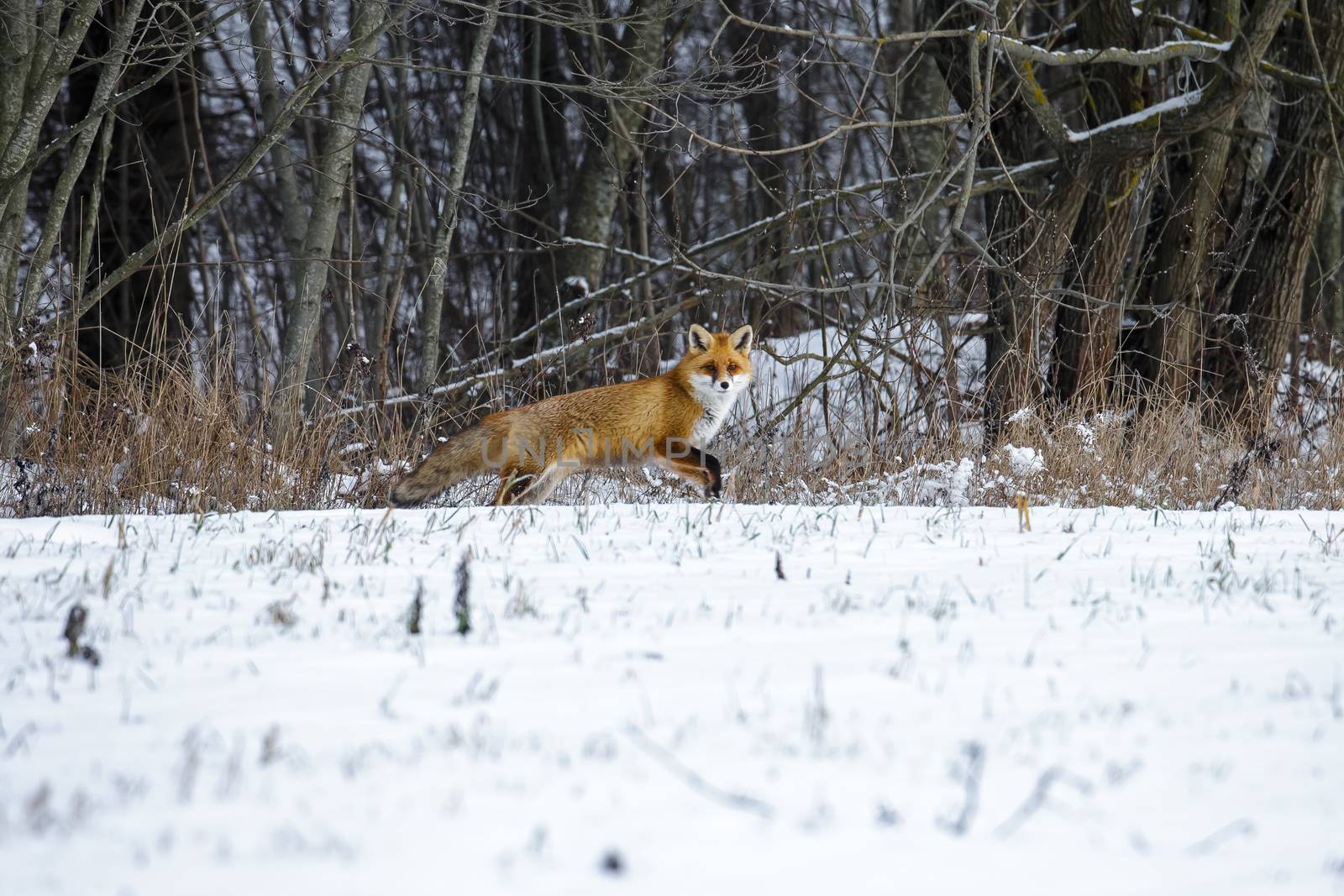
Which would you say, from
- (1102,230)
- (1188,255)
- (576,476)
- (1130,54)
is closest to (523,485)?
(576,476)

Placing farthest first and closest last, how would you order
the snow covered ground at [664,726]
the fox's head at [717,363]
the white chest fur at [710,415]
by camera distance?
1. the white chest fur at [710,415]
2. the fox's head at [717,363]
3. the snow covered ground at [664,726]

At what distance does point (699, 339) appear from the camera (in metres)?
7.83

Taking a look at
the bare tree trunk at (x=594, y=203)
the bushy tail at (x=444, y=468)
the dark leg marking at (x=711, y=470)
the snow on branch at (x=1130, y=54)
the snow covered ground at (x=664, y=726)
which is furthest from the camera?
the bare tree trunk at (x=594, y=203)

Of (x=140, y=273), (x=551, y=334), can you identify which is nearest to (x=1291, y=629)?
(x=551, y=334)

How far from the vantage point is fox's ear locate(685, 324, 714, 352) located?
25.3 ft

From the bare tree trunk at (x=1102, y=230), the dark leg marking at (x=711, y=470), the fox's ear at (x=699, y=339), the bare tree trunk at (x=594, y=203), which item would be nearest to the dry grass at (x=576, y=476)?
the dark leg marking at (x=711, y=470)

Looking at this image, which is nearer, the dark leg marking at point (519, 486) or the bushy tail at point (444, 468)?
the bushy tail at point (444, 468)

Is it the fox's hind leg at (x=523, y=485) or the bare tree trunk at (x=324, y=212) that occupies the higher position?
the bare tree trunk at (x=324, y=212)

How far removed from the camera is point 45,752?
2.31m

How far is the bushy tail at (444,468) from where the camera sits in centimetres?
688

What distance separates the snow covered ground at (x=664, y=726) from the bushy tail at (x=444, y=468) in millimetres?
2516

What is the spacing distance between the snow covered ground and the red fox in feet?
8.78

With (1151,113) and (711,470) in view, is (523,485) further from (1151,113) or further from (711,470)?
(1151,113)

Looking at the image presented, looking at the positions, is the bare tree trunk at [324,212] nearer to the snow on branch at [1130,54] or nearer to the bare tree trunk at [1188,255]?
the snow on branch at [1130,54]
